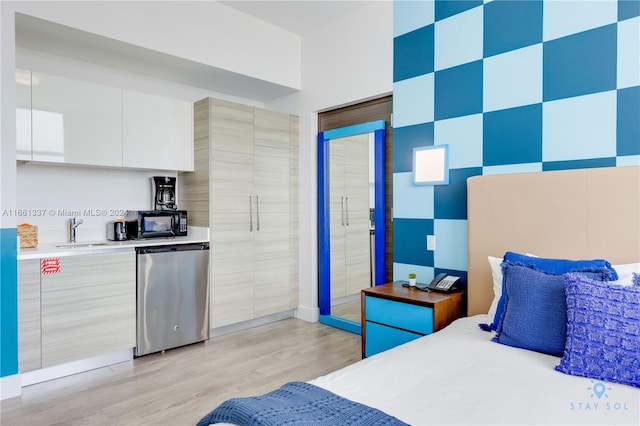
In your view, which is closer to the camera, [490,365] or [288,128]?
[490,365]

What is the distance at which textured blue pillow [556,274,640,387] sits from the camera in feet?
4.58

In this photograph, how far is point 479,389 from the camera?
1.35 m

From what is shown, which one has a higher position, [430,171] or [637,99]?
[637,99]

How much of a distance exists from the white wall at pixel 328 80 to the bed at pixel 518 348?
1.57 meters

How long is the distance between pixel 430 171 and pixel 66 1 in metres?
2.89

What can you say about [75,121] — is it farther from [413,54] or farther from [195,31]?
[413,54]

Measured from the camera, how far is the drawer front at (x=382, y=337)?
2.48m

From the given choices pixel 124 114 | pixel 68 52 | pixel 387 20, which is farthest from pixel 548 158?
pixel 68 52

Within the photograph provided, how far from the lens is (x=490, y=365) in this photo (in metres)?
1.56

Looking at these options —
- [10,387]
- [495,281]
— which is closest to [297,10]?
[495,281]

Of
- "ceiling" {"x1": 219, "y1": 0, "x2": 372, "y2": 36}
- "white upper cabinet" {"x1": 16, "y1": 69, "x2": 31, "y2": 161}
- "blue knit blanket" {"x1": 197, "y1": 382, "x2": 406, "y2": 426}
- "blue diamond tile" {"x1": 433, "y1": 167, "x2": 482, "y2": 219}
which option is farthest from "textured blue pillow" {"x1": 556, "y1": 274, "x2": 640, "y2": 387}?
"white upper cabinet" {"x1": 16, "y1": 69, "x2": 31, "y2": 161}

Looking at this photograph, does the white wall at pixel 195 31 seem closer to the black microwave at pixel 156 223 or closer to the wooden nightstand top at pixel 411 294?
the black microwave at pixel 156 223

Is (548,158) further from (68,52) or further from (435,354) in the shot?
(68,52)

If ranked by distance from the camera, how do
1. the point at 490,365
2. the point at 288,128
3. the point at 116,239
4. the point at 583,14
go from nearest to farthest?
the point at 490,365
the point at 583,14
the point at 116,239
the point at 288,128
